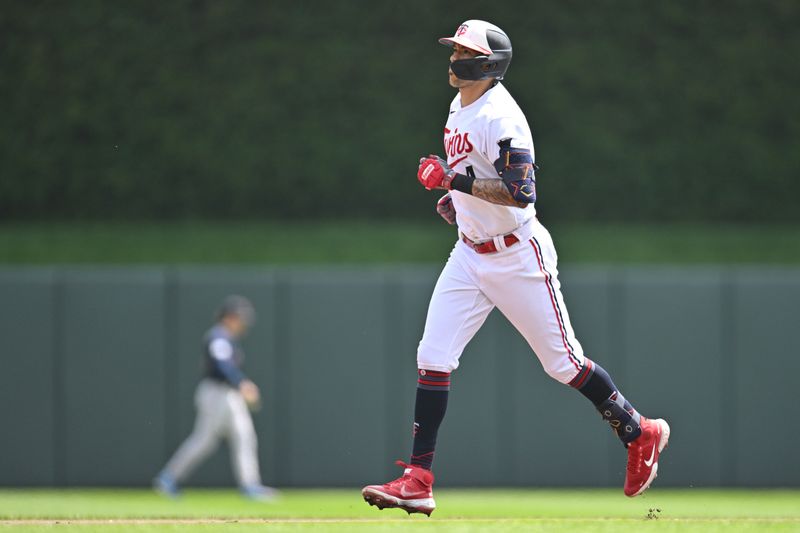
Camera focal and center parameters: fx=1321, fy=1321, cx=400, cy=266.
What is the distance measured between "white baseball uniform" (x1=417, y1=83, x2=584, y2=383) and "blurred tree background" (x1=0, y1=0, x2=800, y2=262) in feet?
33.7

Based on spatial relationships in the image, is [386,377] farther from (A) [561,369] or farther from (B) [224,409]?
(A) [561,369]

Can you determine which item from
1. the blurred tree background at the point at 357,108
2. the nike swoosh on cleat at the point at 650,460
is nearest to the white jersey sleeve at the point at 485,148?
the nike swoosh on cleat at the point at 650,460

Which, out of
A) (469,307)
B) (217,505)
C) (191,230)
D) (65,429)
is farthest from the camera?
(191,230)

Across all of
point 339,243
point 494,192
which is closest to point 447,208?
point 494,192

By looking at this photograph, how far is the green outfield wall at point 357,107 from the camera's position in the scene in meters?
16.6

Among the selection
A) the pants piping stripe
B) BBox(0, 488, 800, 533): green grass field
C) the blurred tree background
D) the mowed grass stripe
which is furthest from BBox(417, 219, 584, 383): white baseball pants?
the blurred tree background

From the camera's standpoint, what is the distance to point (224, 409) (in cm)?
1276

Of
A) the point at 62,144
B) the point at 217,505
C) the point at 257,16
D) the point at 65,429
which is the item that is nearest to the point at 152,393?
the point at 65,429

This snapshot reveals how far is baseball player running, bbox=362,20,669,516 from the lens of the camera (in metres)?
5.90

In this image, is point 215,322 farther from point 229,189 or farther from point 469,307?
point 469,307

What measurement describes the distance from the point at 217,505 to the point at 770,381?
5.77 metres

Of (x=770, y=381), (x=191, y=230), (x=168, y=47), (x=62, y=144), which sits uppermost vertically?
(x=168, y=47)

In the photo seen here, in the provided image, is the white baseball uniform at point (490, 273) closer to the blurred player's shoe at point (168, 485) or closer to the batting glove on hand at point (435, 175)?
the batting glove on hand at point (435, 175)

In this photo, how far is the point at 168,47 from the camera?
16.7 m
